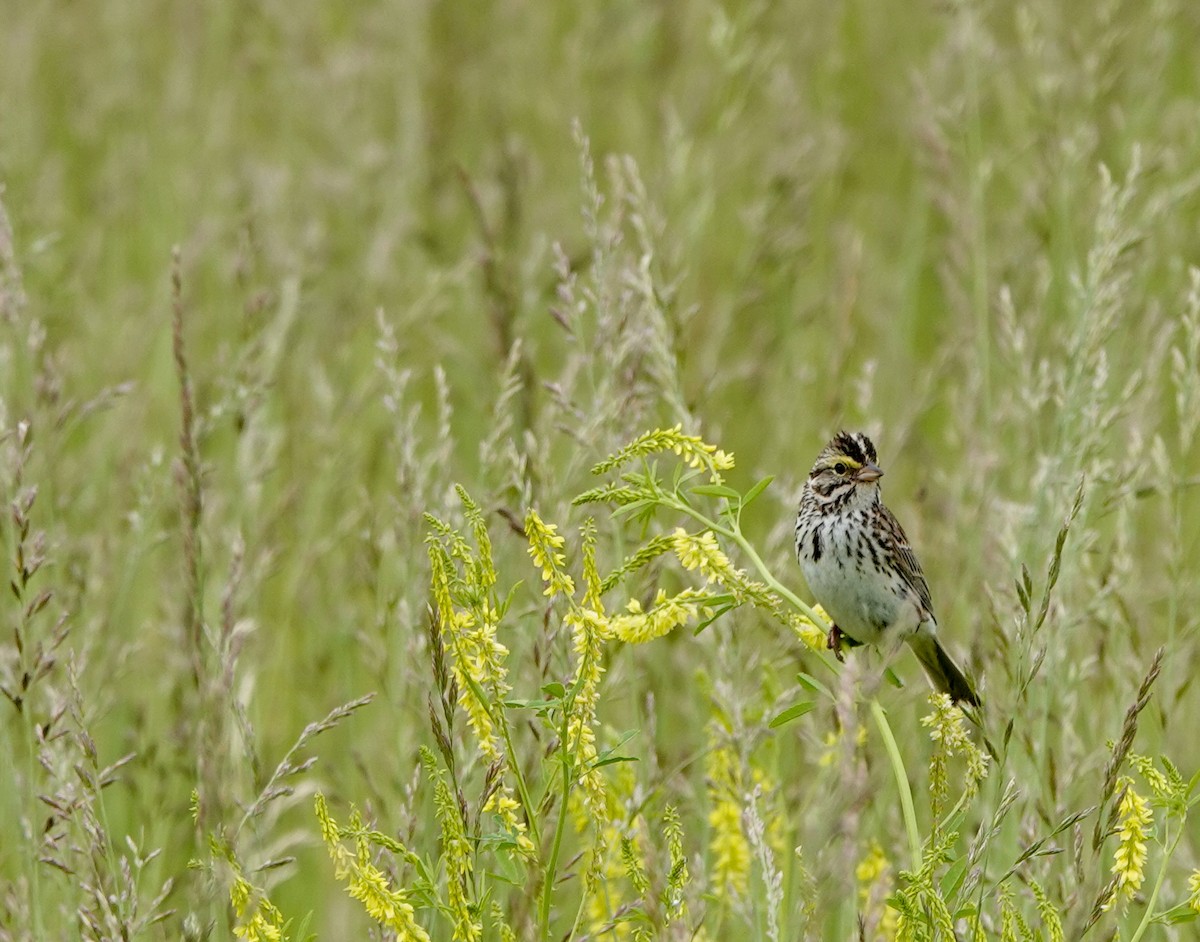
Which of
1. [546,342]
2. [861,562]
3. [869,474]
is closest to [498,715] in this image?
[861,562]

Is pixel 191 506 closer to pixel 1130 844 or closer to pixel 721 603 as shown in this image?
pixel 721 603

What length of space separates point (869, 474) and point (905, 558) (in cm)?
17

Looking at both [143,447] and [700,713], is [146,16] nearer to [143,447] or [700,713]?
[143,447]

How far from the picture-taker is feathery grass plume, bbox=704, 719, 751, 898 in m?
2.60

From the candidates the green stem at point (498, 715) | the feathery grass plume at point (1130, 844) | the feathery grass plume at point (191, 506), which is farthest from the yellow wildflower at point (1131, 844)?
the feathery grass plume at point (191, 506)

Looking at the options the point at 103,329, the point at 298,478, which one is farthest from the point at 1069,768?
the point at 103,329

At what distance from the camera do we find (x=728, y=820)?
8.71 ft

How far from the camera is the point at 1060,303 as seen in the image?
5355 mm

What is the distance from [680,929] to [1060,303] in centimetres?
387

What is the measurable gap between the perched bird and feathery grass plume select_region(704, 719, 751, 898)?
237 mm

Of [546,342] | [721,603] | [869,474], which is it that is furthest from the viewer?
[546,342]

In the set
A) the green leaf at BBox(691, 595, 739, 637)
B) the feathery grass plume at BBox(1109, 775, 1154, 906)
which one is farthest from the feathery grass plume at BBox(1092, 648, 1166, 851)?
the green leaf at BBox(691, 595, 739, 637)

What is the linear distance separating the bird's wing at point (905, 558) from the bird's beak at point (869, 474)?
0.05 meters

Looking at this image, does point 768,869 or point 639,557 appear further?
point 768,869
